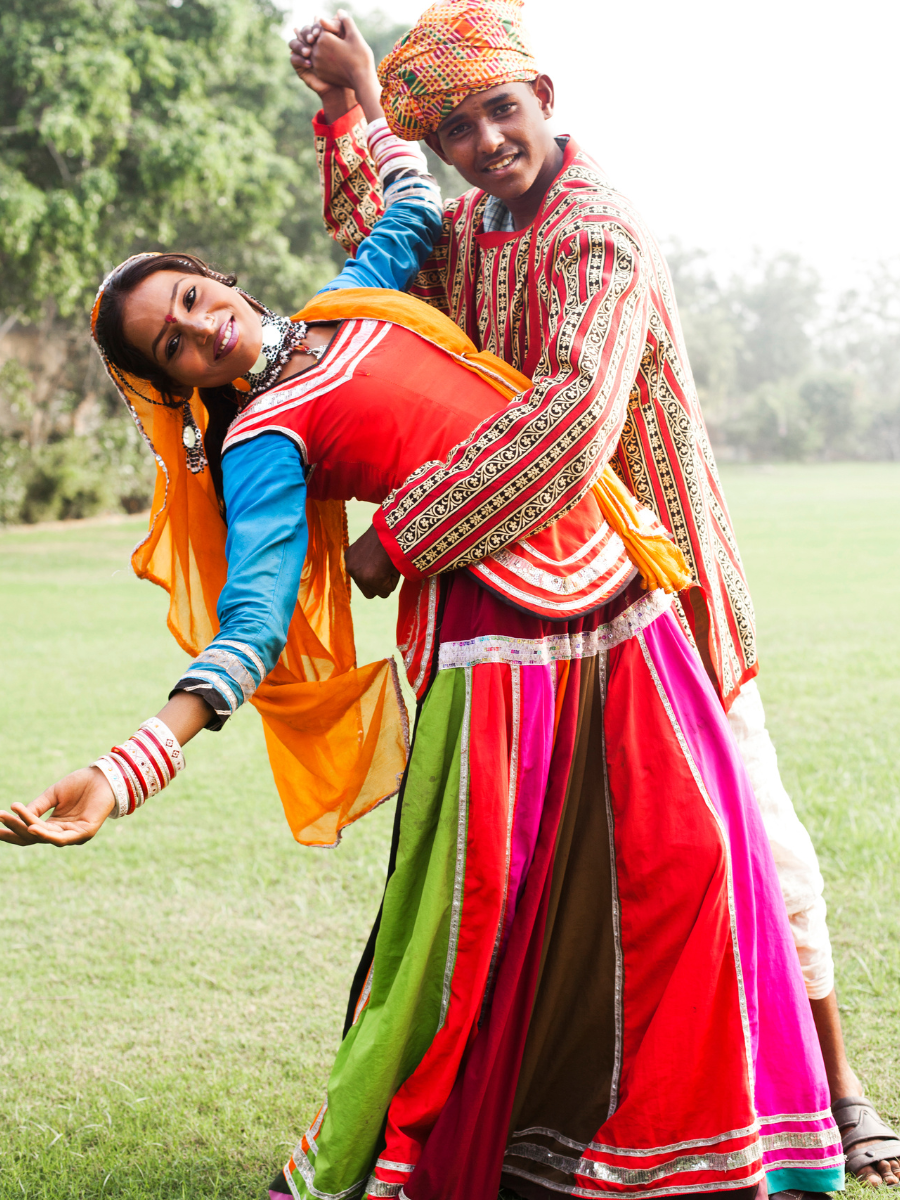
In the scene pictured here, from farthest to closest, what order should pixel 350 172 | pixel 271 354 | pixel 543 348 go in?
pixel 350 172 < pixel 543 348 < pixel 271 354

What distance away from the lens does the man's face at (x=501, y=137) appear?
83.2 inches

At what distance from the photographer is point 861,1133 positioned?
2.44m

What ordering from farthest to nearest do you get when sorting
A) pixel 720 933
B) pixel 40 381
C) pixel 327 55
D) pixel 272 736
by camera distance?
1. pixel 40 381
2. pixel 327 55
3. pixel 272 736
4. pixel 720 933

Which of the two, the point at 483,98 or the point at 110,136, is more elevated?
the point at 110,136

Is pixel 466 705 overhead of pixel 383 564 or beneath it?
beneath

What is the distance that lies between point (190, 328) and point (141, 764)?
2.66ft

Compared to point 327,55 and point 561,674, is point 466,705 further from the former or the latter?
point 327,55

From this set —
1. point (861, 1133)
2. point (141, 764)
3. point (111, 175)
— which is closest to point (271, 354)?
point (141, 764)

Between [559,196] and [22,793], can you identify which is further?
[22,793]

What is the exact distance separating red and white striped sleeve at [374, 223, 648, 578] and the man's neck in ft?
0.77

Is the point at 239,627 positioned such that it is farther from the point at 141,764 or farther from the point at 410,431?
the point at 410,431

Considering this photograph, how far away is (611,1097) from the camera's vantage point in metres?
2.11

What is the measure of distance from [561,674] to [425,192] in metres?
1.16

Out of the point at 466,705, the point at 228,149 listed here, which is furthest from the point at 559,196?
the point at 228,149
